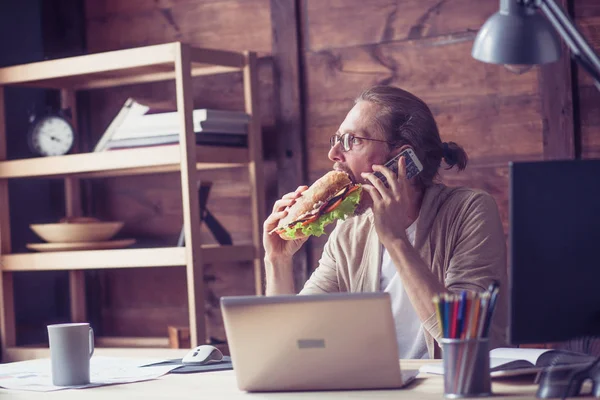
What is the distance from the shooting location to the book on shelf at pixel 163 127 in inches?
126

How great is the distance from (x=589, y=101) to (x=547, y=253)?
1.77 m

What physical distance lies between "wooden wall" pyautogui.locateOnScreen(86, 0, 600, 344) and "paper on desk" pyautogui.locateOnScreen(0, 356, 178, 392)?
57.7 inches

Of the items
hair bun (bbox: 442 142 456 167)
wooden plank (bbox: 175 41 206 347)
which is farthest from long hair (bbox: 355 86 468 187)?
wooden plank (bbox: 175 41 206 347)

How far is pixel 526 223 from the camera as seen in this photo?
51.7 inches

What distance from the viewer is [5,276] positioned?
3451 millimetres

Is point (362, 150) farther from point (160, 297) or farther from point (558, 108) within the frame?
point (160, 297)

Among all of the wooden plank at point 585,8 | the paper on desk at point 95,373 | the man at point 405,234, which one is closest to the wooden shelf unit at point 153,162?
the man at point 405,234

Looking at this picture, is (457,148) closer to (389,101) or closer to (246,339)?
(389,101)

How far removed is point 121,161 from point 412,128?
4.12ft

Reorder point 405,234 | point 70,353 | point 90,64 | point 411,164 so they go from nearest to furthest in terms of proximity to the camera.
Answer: point 70,353
point 405,234
point 411,164
point 90,64

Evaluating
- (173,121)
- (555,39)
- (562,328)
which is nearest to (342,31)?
(173,121)

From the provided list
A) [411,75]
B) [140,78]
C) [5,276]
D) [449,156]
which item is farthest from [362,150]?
[5,276]

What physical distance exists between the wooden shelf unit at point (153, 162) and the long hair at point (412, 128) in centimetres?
89

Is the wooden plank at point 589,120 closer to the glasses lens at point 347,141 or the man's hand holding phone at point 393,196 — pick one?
the man's hand holding phone at point 393,196
